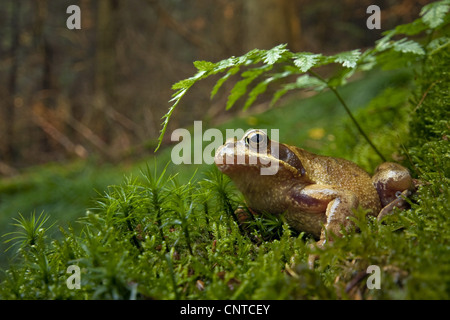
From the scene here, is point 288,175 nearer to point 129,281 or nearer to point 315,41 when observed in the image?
point 129,281

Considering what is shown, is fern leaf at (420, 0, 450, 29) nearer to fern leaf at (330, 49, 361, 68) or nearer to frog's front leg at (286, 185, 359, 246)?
fern leaf at (330, 49, 361, 68)

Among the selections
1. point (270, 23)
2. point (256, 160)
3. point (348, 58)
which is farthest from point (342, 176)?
point (270, 23)

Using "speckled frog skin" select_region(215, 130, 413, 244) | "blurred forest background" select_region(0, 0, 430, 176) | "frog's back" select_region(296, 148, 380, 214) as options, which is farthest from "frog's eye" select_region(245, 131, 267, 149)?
"blurred forest background" select_region(0, 0, 430, 176)

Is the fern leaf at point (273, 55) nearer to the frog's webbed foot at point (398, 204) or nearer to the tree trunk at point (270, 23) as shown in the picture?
the frog's webbed foot at point (398, 204)

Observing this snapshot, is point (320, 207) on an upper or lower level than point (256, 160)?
lower

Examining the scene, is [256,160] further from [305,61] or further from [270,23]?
[270,23]

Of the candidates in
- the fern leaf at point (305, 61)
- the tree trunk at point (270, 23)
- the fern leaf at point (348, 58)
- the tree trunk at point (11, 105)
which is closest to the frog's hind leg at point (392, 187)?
the fern leaf at point (348, 58)
